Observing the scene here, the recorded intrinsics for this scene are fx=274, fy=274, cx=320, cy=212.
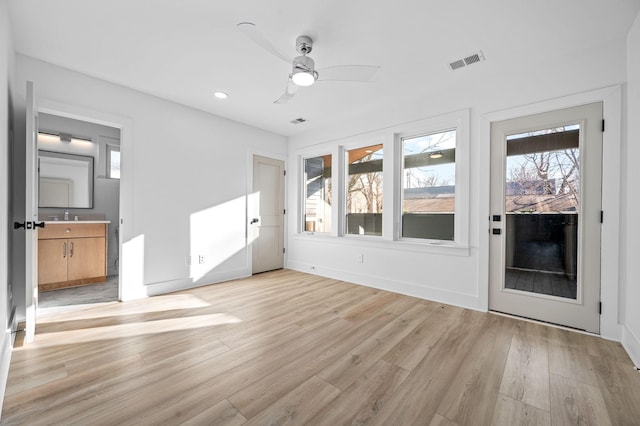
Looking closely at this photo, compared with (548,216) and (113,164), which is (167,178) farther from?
(548,216)

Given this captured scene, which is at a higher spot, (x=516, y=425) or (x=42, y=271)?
(x=42, y=271)

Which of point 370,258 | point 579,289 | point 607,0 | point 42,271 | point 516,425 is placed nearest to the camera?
point 516,425

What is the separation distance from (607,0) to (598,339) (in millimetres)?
2657

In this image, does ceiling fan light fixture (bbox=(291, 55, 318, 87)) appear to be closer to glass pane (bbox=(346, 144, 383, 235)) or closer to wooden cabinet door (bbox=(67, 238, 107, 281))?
glass pane (bbox=(346, 144, 383, 235))

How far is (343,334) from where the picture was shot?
2.46 metres

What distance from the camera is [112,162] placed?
4633 mm

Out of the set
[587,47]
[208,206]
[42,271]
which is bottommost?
[42,271]

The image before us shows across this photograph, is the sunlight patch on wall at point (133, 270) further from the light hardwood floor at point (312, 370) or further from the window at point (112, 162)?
the window at point (112, 162)

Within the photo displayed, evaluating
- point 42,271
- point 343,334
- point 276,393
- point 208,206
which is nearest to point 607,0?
point 343,334

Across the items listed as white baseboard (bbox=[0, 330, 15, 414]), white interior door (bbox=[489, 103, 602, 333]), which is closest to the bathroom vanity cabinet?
white baseboard (bbox=[0, 330, 15, 414])

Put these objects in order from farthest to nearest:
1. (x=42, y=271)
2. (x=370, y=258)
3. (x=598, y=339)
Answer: (x=370, y=258), (x=42, y=271), (x=598, y=339)

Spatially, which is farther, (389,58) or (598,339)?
(389,58)

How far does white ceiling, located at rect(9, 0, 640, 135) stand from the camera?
203 cm

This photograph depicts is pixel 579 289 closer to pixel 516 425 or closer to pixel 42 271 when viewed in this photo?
pixel 516 425
